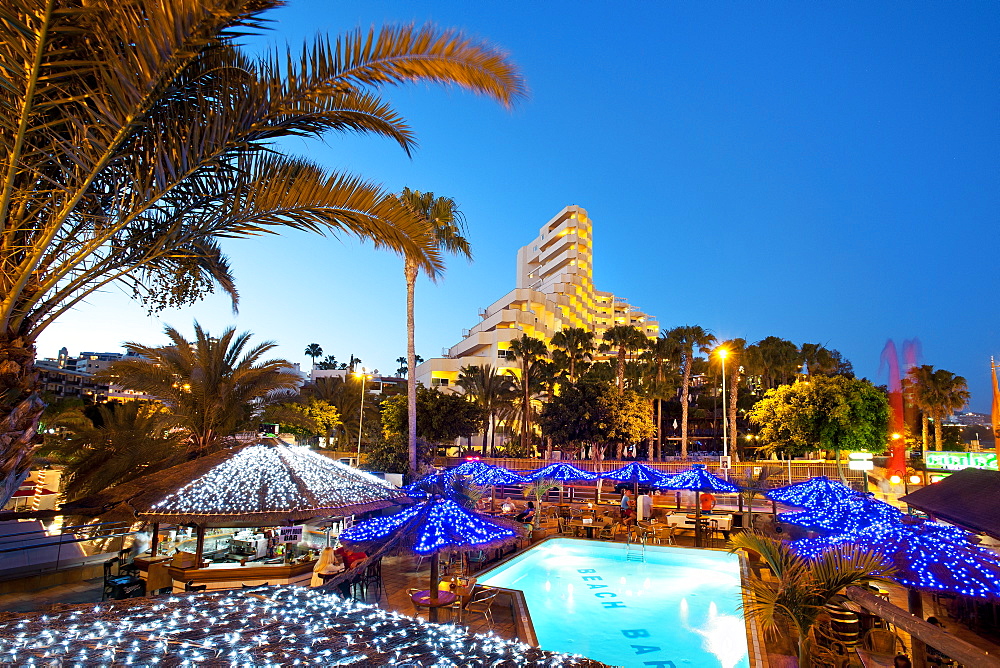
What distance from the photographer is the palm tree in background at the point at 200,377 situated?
53.0 ft

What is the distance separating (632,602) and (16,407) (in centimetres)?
1326

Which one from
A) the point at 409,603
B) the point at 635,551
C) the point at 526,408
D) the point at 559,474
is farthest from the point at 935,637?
the point at 526,408

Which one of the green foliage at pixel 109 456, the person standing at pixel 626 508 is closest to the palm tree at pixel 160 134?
the green foliage at pixel 109 456

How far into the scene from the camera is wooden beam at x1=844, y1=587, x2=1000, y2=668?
381 centimetres

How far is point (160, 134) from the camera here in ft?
15.7

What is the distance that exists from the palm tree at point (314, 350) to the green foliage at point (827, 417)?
121m

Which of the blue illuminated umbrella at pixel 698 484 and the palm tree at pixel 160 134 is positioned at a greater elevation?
the palm tree at pixel 160 134

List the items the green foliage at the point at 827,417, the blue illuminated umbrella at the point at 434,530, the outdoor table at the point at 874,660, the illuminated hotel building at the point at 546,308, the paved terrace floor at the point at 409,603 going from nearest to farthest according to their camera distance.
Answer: the outdoor table at the point at 874,660, the paved terrace floor at the point at 409,603, the blue illuminated umbrella at the point at 434,530, the green foliage at the point at 827,417, the illuminated hotel building at the point at 546,308

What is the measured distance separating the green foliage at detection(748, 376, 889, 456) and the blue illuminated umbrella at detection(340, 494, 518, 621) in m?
31.4

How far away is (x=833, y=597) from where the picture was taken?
20.7ft

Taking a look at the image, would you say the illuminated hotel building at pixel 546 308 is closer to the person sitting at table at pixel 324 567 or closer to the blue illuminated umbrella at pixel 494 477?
the blue illuminated umbrella at pixel 494 477

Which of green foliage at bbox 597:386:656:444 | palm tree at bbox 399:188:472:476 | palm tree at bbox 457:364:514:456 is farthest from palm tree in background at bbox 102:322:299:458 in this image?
palm tree at bbox 457:364:514:456

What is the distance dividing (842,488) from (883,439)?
29.1 m

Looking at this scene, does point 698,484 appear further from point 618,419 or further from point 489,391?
point 489,391
